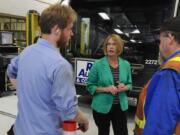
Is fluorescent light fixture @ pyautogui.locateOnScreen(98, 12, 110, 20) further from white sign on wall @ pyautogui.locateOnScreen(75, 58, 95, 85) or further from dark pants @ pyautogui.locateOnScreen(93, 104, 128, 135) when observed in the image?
dark pants @ pyautogui.locateOnScreen(93, 104, 128, 135)

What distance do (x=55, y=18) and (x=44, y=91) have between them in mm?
446

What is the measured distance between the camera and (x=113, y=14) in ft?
16.5

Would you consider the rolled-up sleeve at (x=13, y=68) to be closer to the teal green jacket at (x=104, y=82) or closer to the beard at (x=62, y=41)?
the beard at (x=62, y=41)

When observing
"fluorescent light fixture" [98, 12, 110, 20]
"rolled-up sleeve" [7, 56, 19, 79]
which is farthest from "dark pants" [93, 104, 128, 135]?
"fluorescent light fixture" [98, 12, 110, 20]

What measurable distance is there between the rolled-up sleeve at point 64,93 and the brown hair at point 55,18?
0.87 ft

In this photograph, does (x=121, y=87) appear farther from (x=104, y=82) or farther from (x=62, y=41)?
(x=62, y=41)

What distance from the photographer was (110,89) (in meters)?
2.89

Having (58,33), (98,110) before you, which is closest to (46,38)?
(58,33)

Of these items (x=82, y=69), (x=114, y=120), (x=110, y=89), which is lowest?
(x=114, y=120)

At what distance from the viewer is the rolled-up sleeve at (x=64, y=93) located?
156cm

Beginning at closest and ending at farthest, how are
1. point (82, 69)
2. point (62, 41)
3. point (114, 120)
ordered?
point (62, 41) < point (114, 120) < point (82, 69)

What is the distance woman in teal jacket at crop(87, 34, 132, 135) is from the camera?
9.61ft

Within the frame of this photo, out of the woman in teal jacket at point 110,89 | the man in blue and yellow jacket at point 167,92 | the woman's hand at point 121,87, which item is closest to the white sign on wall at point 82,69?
the woman in teal jacket at point 110,89

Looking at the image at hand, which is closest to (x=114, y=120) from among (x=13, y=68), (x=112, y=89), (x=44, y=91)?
(x=112, y=89)
